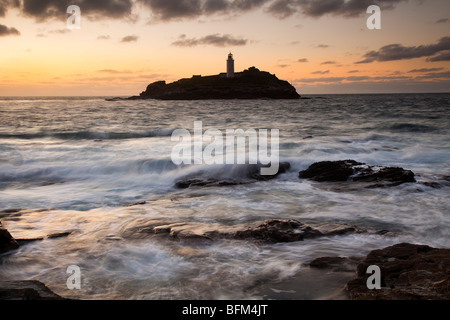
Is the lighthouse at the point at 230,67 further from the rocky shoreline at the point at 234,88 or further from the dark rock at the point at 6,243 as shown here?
the dark rock at the point at 6,243

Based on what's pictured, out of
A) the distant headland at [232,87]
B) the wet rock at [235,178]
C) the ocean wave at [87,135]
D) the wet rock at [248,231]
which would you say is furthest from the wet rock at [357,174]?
the distant headland at [232,87]

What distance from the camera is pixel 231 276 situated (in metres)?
3.85

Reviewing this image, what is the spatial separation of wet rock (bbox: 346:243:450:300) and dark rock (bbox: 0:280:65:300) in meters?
2.78

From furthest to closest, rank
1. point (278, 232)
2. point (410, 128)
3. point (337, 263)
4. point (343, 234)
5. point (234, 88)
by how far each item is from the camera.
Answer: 1. point (234, 88)
2. point (410, 128)
3. point (343, 234)
4. point (278, 232)
5. point (337, 263)

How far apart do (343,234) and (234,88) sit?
94690 mm

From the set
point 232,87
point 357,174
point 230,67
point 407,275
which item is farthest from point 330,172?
point 230,67

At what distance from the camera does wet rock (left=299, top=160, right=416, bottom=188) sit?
813 centimetres

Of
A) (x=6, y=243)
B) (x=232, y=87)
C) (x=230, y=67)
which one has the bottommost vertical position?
(x=6, y=243)

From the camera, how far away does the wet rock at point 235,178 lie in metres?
8.73

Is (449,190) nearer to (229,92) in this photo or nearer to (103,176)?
(103,176)

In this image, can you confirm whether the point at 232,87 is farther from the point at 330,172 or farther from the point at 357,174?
the point at 357,174

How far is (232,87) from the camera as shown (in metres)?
97.5

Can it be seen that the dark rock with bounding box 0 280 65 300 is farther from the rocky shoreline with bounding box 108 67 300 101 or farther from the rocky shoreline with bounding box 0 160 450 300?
the rocky shoreline with bounding box 108 67 300 101
